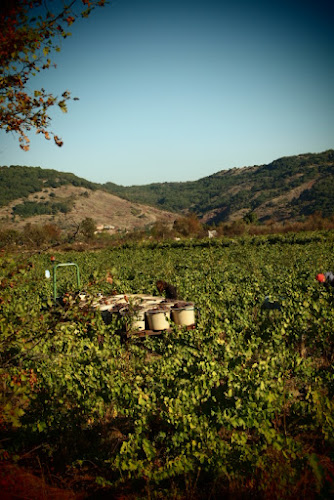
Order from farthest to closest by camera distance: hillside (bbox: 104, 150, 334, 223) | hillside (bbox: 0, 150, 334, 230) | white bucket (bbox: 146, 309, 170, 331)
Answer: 1. hillside (bbox: 0, 150, 334, 230)
2. hillside (bbox: 104, 150, 334, 223)
3. white bucket (bbox: 146, 309, 170, 331)

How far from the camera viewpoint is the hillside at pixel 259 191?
85812mm

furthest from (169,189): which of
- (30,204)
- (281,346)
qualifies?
(281,346)

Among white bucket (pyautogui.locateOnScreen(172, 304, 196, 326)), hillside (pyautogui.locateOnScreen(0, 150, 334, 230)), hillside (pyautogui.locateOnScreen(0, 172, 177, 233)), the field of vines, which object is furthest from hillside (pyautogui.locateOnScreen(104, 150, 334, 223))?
the field of vines

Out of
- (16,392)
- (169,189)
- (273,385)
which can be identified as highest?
(169,189)

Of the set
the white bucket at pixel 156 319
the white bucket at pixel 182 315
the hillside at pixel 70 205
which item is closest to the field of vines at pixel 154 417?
the white bucket at pixel 156 319

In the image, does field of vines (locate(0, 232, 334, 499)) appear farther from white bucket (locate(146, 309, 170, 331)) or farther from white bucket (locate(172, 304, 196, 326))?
white bucket (locate(172, 304, 196, 326))

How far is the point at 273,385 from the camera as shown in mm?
3861

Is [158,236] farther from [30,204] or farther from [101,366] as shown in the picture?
[30,204]

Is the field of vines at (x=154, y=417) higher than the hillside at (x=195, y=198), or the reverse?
the hillside at (x=195, y=198)

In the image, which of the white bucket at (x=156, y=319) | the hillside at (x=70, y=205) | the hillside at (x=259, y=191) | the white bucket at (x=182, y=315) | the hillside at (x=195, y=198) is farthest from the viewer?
the hillside at (x=70, y=205)

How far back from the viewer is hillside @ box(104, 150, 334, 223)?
8581 centimetres

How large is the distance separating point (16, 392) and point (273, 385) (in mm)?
2498

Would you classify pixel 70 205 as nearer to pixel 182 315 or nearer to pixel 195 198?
pixel 195 198

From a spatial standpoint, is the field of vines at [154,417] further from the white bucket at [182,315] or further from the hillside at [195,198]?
the hillside at [195,198]
